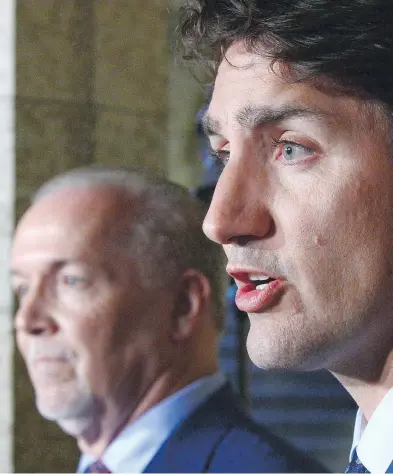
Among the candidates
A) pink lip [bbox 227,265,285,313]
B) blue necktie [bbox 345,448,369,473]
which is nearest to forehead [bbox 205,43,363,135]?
pink lip [bbox 227,265,285,313]

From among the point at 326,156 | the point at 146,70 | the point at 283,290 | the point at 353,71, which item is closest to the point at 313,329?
the point at 283,290

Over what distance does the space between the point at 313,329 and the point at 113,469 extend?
719mm

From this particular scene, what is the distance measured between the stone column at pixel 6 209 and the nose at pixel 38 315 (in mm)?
628

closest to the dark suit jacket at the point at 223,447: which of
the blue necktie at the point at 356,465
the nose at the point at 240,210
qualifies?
the blue necktie at the point at 356,465

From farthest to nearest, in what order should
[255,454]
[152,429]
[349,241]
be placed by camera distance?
[152,429]
[255,454]
[349,241]

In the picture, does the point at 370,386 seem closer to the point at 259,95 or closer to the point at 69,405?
the point at 259,95

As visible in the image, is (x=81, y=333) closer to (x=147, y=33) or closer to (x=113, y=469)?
(x=113, y=469)

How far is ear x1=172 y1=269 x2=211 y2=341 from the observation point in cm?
163

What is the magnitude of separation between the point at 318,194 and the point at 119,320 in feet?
2.32

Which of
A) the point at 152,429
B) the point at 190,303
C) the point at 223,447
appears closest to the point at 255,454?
the point at 223,447

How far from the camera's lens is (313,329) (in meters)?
1.04

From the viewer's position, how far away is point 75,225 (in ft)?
5.28

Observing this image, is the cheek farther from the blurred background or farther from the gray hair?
the blurred background

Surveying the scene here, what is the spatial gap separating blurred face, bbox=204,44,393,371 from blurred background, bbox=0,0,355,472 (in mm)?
986
